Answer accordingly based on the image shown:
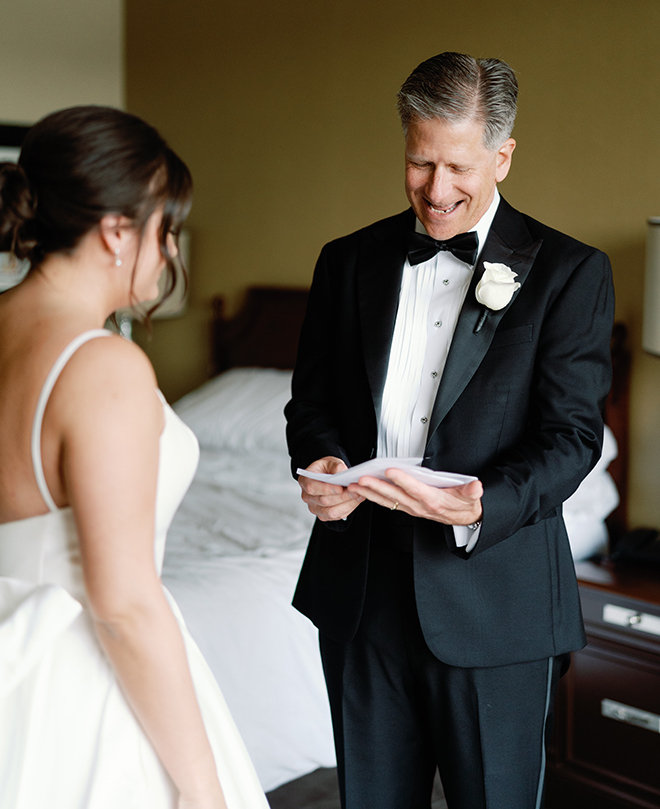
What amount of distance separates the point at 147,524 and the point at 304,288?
10.1 feet

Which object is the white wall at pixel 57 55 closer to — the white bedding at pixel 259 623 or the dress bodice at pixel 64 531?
the white bedding at pixel 259 623

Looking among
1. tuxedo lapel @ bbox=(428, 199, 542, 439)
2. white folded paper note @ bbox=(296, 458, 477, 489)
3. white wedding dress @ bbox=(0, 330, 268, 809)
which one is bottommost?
white wedding dress @ bbox=(0, 330, 268, 809)

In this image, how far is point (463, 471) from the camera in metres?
1.50

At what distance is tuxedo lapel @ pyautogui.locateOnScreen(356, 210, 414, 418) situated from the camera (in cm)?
159

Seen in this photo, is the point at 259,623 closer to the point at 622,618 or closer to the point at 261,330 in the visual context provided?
the point at 622,618

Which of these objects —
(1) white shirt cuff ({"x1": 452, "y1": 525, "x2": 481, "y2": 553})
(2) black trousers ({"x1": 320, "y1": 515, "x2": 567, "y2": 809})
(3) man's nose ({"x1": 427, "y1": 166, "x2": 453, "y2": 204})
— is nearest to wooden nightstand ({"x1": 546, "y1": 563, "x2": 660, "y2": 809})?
(2) black trousers ({"x1": 320, "y1": 515, "x2": 567, "y2": 809})

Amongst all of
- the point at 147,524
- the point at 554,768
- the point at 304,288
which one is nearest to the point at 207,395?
the point at 304,288

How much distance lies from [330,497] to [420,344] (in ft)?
1.15

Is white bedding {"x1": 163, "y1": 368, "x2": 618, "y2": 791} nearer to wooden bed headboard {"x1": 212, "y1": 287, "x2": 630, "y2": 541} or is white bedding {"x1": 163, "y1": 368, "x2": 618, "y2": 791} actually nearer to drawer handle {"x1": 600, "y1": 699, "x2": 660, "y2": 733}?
drawer handle {"x1": 600, "y1": 699, "x2": 660, "y2": 733}

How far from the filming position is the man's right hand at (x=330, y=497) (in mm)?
1447

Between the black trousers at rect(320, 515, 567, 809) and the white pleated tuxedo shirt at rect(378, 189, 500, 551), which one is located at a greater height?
the white pleated tuxedo shirt at rect(378, 189, 500, 551)

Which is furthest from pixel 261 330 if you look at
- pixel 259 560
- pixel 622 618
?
pixel 622 618

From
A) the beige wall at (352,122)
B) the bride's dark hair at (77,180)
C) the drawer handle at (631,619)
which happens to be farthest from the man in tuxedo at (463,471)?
the beige wall at (352,122)

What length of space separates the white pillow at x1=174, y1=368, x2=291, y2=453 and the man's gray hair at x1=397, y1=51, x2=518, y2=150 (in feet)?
6.81
